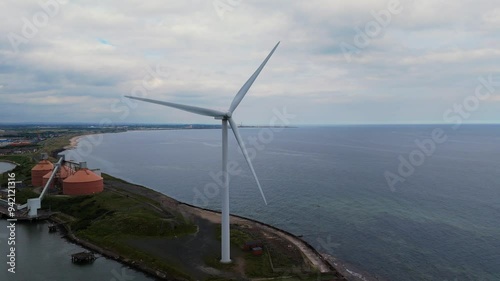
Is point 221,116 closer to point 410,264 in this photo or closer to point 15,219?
point 410,264

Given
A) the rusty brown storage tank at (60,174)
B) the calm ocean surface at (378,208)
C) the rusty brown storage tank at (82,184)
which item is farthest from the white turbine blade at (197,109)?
the rusty brown storage tank at (60,174)

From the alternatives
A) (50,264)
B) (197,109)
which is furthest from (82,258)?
(197,109)

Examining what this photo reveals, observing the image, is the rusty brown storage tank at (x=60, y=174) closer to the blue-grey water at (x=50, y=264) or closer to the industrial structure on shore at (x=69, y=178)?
the industrial structure on shore at (x=69, y=178)

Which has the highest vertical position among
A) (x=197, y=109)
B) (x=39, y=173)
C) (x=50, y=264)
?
(x=197, y=109)

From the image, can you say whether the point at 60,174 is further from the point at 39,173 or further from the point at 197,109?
the point at 197,109

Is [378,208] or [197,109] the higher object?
[197,109]

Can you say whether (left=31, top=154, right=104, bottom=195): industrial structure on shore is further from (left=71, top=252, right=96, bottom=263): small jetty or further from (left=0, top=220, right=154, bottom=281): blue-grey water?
(left=71, top=252, right=96, bottom=263): small jetty
